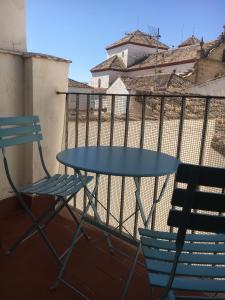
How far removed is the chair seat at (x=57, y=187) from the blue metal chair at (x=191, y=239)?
2.54ft

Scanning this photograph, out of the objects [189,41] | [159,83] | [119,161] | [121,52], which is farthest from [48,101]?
[189,41]

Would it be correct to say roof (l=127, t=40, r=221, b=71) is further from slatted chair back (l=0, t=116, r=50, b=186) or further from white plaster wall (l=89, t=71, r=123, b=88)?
slatted chair back (l=0, t=116, r=50, b=186)

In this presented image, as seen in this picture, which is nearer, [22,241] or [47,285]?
[47,285]

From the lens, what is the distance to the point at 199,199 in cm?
113

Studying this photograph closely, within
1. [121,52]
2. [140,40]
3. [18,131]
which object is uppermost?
[140,40]

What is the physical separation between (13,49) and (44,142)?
976 mm

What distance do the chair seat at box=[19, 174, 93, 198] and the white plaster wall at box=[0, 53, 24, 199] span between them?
748mm

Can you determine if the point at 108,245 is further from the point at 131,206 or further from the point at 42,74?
the point at 131,206

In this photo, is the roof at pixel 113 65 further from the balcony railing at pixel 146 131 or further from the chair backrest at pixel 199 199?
the chair backrest at pixel 199 199

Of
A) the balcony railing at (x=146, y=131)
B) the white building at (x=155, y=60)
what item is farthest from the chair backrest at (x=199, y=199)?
the white building at (x=155, y=60)

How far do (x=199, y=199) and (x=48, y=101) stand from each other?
2.49 m

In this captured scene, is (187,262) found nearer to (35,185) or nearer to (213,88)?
(35,185)

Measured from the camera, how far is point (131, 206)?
19.5ft

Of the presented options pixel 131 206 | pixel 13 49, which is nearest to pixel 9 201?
pixel 13 49
